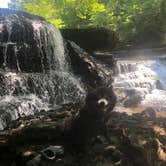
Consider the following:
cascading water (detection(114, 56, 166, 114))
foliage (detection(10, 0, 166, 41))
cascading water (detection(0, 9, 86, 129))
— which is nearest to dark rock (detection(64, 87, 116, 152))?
cascading water (detection(0, 9, 86, 129))

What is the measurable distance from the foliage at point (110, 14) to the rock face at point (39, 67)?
10216mm

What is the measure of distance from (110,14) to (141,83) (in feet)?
44.3

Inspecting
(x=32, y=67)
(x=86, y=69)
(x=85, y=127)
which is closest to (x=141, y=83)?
(x=86, y=69)

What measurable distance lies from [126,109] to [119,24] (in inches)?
746

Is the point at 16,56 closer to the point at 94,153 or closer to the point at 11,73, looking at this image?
the point at 11,73

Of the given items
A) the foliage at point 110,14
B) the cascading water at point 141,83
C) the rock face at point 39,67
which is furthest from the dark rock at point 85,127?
the foliage at point 110,14

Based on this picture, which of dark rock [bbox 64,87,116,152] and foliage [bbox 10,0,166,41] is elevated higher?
foliage [bbox 10,0,166,41]

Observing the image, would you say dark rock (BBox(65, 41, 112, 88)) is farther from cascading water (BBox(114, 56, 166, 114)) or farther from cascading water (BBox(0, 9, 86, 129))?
cascading water (BBox(114, 56, 166, 114))

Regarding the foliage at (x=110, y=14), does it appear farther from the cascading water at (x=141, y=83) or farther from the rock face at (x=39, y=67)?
the rock face at (x=39, y=67)

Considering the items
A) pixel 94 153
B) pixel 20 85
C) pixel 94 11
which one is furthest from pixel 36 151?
pixel 94 11

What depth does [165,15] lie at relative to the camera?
1209 inches

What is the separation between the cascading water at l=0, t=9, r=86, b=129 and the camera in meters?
12.2

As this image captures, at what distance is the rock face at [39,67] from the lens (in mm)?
12383

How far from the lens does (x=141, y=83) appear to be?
18000 millimetres
